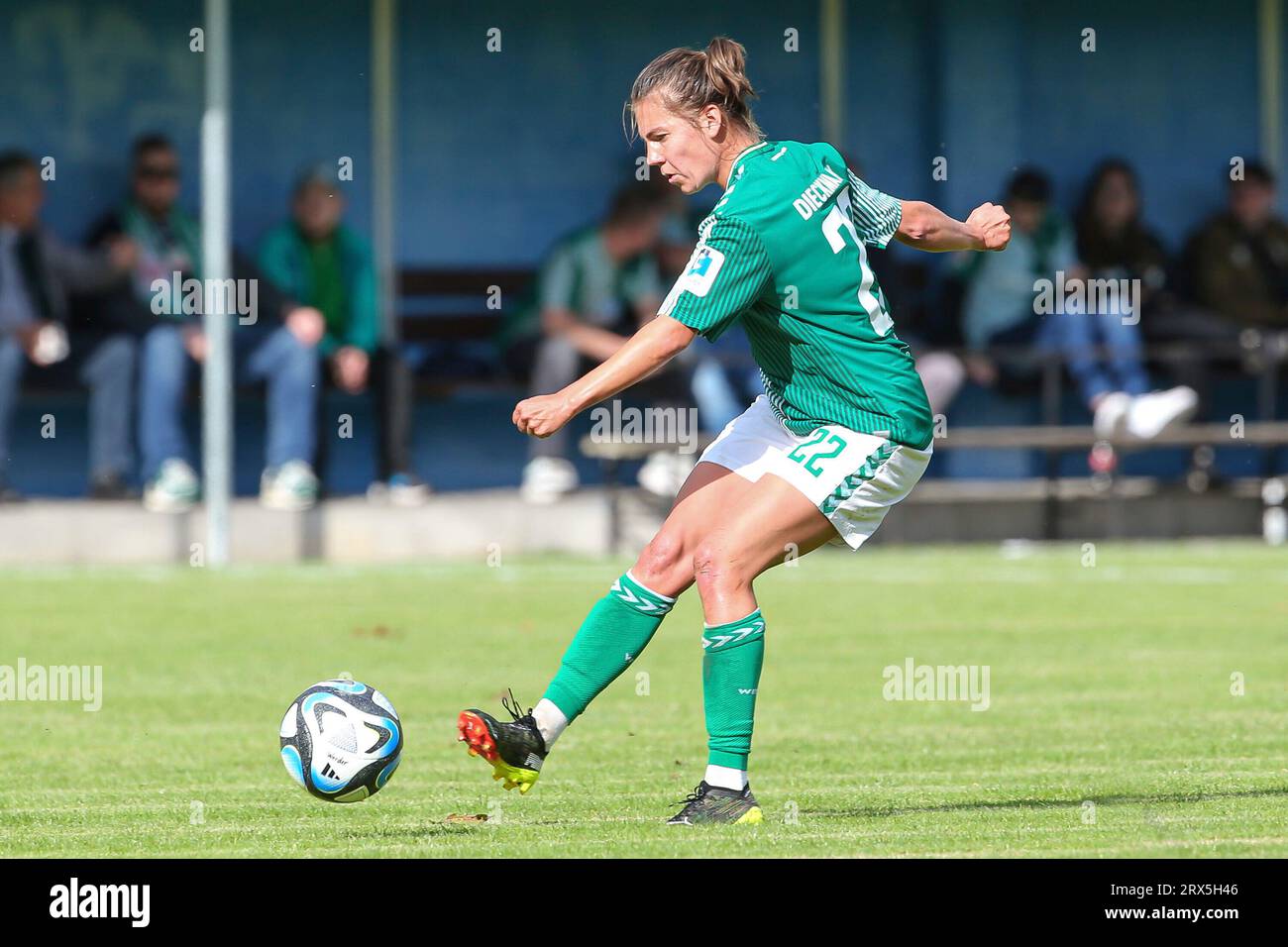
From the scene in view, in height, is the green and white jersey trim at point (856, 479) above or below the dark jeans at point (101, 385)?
below

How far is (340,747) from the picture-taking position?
21.6 feet

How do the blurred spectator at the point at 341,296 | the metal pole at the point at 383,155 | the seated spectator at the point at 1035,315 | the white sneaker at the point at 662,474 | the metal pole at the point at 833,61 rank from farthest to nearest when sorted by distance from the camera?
the metal pole at the point at 833,61, the metal pole at the point at 383,155, the seated spectator at the point at 1035,315, the blurred spectator at the point at 341,296, the white sneaker at the point at 662,474

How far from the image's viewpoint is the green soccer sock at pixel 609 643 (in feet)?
21.5

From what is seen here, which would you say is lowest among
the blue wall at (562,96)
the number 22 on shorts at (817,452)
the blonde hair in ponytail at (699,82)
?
the number 22 on shorts at (817,452)

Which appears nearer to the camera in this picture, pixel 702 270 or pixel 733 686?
pixel 702 270

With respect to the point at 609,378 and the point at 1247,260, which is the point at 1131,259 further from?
the point at 609,378

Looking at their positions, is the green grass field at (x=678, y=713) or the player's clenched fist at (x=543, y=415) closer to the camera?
the player's clenched fist at (x=543, y=415)

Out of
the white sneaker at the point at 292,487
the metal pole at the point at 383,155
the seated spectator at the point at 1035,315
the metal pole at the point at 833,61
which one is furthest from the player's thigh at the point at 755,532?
the metal pole at the point at 833,61

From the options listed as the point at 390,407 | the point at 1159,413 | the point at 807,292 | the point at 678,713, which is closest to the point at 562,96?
the point at 390,407

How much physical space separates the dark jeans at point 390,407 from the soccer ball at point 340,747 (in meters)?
10.3

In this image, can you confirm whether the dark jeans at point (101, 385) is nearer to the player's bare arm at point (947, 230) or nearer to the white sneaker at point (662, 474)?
the white sneaker at point (662, 474)

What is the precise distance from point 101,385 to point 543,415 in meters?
11.0
